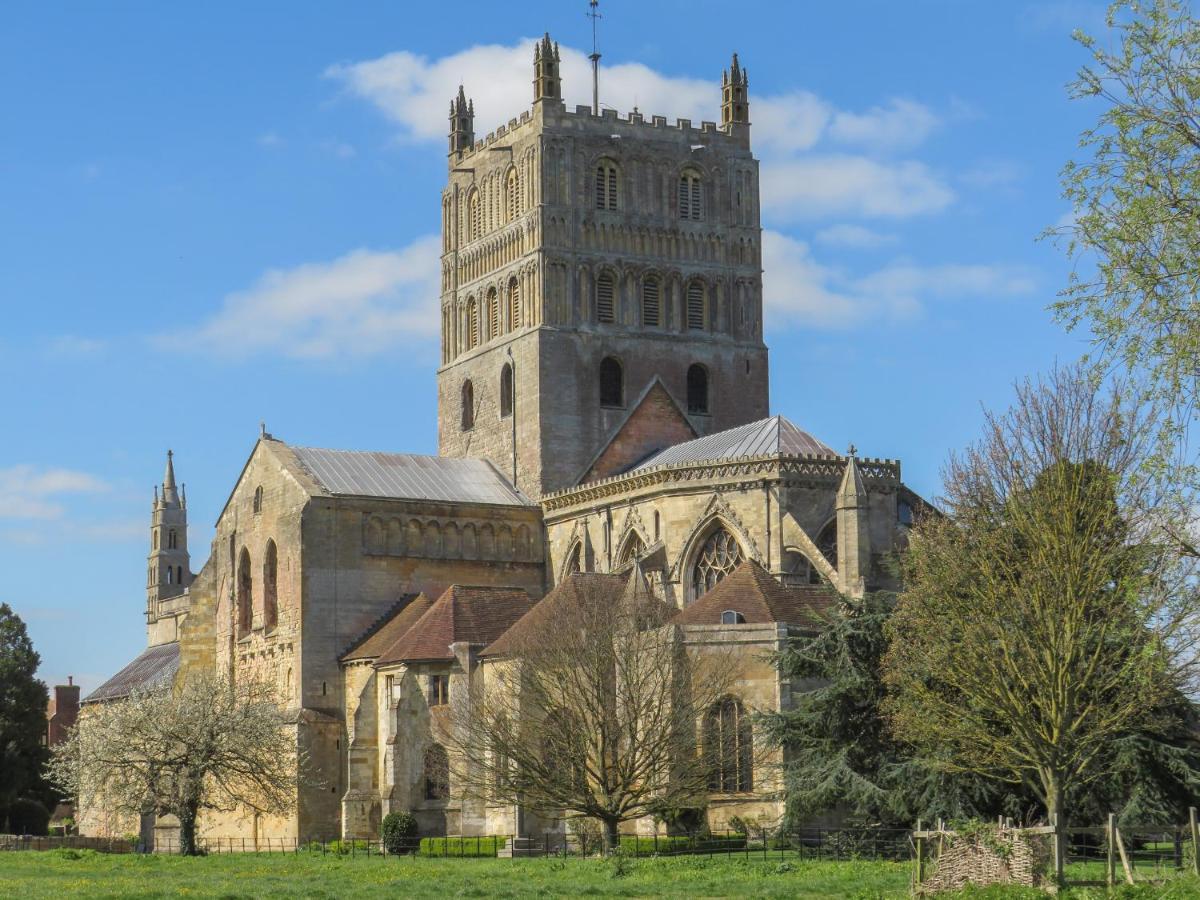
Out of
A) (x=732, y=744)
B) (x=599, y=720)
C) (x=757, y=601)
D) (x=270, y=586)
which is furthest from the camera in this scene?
(x=270, y=586)

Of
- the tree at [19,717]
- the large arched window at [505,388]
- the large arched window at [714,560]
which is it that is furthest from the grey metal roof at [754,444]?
the tree at [19,717]

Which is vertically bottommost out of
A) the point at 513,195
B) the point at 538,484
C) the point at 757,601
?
the point at 757,601

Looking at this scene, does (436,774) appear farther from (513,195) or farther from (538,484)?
(513,195)

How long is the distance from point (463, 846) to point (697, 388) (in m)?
27.8

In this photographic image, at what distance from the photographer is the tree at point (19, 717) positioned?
89.9 m

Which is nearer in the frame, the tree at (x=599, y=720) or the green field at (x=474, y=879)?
the green field at (x=474, y=879)

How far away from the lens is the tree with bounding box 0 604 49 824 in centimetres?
8988

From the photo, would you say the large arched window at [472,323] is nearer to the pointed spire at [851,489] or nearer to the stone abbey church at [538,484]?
the stone abbey church at [538,484]

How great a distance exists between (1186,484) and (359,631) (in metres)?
50.5

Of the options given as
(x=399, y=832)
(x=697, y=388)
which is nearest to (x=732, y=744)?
(x=399, y=832)

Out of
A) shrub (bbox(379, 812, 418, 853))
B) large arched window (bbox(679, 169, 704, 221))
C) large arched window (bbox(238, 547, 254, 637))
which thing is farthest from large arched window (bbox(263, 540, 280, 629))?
large arched window (bbox(679, 169, 704, 221))

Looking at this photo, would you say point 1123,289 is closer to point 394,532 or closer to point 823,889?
point 823,889

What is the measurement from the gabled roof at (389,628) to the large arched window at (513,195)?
56.4 feet

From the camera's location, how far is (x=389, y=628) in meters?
71.0
